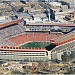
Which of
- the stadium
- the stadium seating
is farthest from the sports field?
the stadium seating

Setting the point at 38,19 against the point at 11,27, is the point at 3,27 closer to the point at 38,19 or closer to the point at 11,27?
the point at 11,27

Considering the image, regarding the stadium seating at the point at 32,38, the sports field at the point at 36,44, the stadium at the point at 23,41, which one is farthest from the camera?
the stadium seating at the point at 32,38

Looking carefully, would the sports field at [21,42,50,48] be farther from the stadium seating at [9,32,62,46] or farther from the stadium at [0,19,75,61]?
the stadium seating at [9,32,62,46]

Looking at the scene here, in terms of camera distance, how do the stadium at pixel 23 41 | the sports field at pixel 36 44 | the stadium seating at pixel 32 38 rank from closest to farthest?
the stadium at pixel 23 41, the sports field at pixel 36 44, the stadium seating at pixel 32 38

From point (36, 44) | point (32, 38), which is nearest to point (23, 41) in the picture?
point (32, 38)

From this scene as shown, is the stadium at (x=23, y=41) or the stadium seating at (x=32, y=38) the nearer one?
the stadium at (x=23, y=41)

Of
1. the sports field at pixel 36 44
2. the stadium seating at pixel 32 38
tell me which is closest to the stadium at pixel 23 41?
the stadium seating at pixel 32 38

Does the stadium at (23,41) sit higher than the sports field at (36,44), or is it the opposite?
the stadium at (23,41)

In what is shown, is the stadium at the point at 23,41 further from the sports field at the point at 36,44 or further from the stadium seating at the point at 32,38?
the sports field at the point at 36,44

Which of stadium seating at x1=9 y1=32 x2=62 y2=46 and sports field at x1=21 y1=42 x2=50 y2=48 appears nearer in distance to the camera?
sports field at x1=21 y1=42 x2=50 y2=48

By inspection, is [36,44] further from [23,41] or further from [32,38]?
[32,38]
